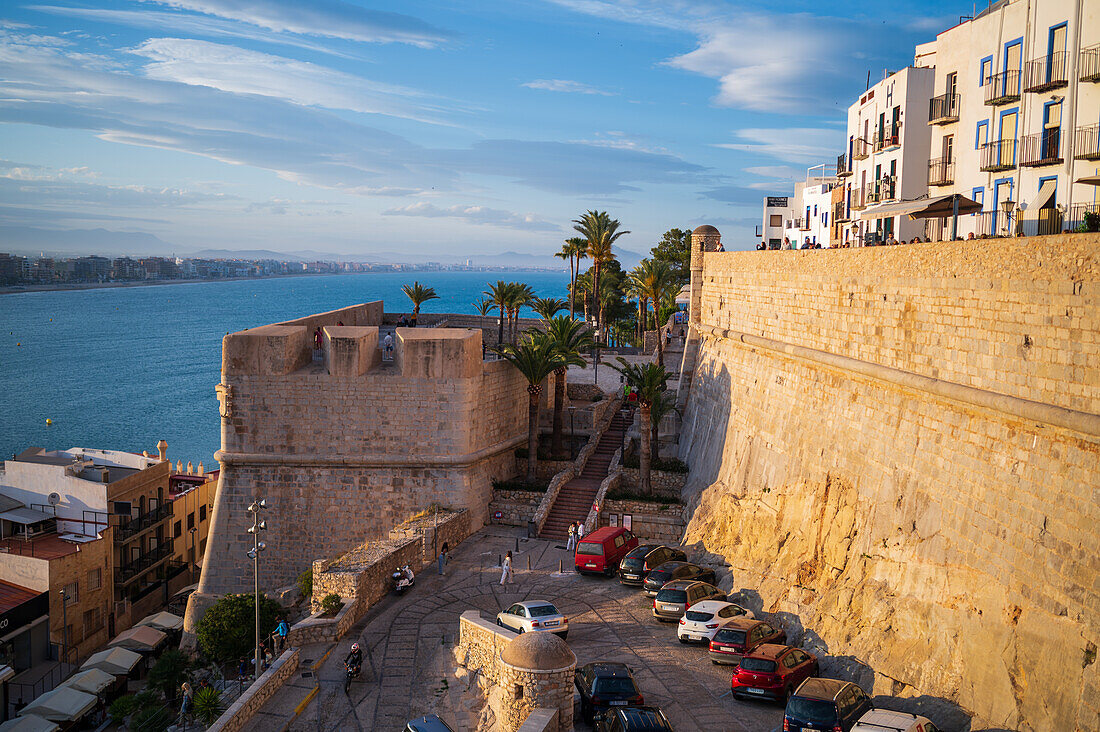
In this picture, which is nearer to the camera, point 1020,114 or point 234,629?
point 234,629

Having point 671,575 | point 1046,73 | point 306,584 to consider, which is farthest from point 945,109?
point 306,584

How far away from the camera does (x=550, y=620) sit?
17375 millimetres

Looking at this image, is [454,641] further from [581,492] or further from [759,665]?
[581,492]

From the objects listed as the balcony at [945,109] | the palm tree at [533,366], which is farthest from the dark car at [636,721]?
the balcony at [945,109]

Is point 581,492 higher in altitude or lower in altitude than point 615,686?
higher

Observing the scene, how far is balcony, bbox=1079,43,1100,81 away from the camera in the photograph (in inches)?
742

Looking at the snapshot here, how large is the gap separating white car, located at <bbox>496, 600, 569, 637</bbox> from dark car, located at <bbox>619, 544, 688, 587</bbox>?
377cm

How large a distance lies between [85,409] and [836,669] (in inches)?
3331

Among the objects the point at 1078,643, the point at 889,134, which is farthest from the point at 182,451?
the point at 1078,643

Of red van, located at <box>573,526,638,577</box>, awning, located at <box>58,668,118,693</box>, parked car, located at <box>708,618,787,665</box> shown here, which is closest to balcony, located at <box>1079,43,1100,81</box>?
parked car, located at <box>708,618,787,665</box>

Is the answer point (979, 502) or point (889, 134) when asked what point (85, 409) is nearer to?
point (889, 134)

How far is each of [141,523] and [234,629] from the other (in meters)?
15.4

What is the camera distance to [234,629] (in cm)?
2136

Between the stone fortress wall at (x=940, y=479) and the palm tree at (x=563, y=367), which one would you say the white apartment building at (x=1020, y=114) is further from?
the palm tree at (x=563, y=367)
